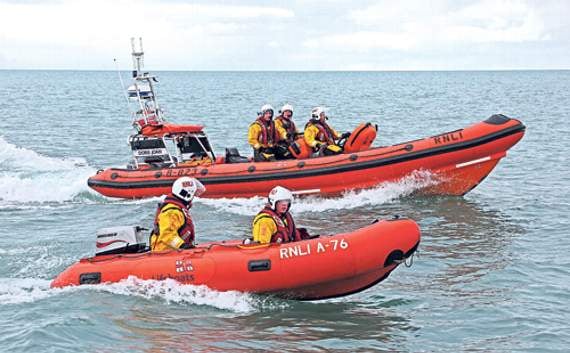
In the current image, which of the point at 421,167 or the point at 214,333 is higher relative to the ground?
the point at 421,167

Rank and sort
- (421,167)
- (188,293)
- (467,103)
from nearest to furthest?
1. (188,293)
2. (421,167)
3. (467,103)

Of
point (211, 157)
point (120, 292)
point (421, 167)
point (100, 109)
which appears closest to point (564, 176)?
point (421, 167)

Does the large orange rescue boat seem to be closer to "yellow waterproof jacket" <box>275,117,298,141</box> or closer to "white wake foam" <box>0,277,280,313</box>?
"yellow waterproof jacket" <box>275,117,298,141</box>

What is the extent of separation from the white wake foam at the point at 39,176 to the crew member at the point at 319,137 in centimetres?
400

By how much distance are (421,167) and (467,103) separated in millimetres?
33778

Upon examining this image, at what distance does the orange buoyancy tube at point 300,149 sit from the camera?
1296cm

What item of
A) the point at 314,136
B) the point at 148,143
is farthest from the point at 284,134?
the point at 148,143

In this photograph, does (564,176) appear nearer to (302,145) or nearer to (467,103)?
(302,145)

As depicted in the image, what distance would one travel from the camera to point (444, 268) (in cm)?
944

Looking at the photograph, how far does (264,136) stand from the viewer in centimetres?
1302

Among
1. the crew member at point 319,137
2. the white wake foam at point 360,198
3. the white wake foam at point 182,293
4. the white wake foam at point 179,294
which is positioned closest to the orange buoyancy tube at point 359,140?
the crew member at point 319,137

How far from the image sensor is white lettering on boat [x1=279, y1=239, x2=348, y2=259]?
7586mm

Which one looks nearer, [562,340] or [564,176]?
[562,340]

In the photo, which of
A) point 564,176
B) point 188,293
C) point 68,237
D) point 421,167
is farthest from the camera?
point 564,176
